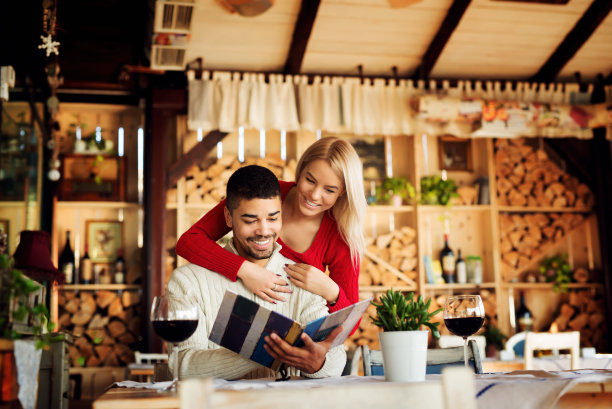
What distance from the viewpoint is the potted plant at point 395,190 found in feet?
20.0

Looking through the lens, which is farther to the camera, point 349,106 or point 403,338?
point 349,106

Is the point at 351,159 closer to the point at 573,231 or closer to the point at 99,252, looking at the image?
the point at 99,252

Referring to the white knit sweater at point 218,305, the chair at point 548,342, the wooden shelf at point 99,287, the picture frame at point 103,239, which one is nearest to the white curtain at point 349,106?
the picture frame at point 103,239

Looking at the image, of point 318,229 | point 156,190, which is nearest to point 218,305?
point 318,229

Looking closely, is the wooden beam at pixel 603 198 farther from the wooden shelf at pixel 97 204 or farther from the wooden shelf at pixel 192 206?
the wooden shelf at pixel 97 204

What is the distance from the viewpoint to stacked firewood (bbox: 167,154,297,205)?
5816mm

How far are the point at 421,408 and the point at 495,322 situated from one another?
5.23 meters

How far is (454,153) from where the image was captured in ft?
21.1

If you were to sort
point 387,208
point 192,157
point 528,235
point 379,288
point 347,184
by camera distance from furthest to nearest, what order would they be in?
1. point 528,235
2. point 387,208
3. point 379,288
4. point 192,157
5. point 347,184

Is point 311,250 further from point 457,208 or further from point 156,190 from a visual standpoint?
point 457,208

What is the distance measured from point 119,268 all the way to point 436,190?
9.06ft

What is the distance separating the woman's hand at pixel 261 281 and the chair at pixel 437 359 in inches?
15.2

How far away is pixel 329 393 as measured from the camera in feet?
3.49

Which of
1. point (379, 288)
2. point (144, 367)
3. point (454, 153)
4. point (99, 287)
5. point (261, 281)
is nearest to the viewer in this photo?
point (261, 281)
